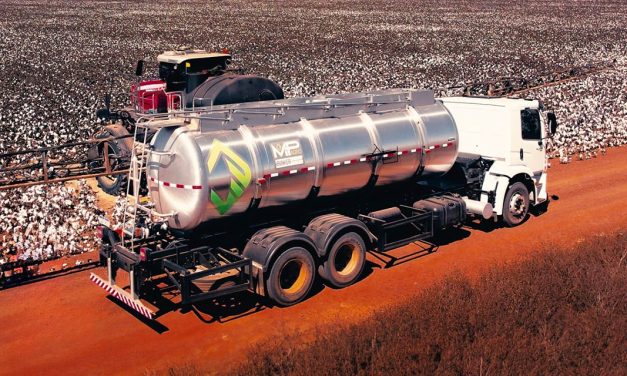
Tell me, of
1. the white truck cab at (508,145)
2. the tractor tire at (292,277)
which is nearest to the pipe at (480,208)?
the white truck cab at (508,145)

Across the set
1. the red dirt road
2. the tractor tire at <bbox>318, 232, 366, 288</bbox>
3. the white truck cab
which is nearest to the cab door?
the white truck cab

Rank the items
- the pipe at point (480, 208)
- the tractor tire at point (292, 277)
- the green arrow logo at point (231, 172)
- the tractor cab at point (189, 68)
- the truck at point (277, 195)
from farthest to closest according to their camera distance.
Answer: the tractor cab at point (189, 68), the pipe at point (480, 208), the tractor tire at point (292, 277), the truck at point (277, 195), the green arrow logo at point (231, 172)

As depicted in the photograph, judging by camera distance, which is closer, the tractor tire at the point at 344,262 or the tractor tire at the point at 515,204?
the tractor tire at the point at 344,262

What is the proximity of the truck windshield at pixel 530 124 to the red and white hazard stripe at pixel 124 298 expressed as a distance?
412 inches

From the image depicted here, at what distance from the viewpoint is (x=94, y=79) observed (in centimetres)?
4112

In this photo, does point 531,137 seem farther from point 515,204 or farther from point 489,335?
point 489,335

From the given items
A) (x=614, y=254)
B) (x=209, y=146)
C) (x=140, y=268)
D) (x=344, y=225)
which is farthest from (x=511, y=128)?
(x=140, y=268)

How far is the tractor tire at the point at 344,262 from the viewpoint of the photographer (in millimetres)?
13828

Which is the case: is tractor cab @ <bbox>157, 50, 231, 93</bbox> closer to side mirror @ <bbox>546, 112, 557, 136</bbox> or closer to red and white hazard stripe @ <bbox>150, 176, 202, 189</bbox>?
red and white hazard stripe @ <bbox>150, 176, 202, 189</bbox>

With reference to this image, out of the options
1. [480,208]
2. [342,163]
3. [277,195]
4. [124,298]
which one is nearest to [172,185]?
[277,195]

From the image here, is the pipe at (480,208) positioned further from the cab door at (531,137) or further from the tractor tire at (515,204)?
the cab door at (531,137)

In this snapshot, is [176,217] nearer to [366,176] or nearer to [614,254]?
[366,176]

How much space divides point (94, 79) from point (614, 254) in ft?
111

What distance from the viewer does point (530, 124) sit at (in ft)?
58.5
